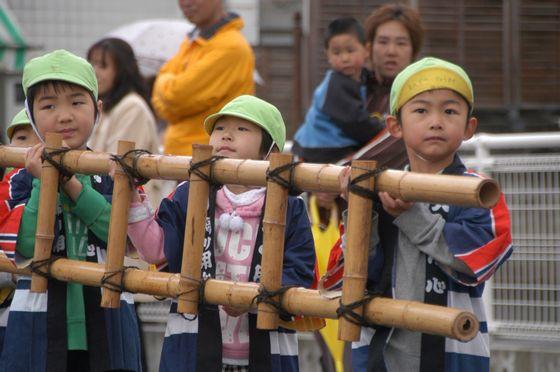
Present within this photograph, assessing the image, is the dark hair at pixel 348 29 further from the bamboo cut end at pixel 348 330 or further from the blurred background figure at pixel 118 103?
the bamboo cut end at pixel 348 330

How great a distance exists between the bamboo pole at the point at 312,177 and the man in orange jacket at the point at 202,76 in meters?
2.46

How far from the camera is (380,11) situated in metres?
6.44

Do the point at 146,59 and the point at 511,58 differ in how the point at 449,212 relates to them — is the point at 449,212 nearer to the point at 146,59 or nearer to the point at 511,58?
the point at 146,59

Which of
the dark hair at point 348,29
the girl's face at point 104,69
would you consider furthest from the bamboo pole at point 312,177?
the dark hair at point 348,29

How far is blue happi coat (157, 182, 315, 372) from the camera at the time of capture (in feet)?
13.4

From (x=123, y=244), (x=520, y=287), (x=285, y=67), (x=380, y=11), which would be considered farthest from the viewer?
(x=285, y=67)

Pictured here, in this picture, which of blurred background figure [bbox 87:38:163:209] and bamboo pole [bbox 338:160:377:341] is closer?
bamboo pole [bbox 338:160:377:341]

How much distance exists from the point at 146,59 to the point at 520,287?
17.9ft

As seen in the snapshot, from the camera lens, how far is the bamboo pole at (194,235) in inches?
155

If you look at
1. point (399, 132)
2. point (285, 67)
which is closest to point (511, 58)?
point (285, 67)

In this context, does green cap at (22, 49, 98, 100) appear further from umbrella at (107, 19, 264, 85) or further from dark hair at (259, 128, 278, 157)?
umbrella at (107, 19, 264, 85)

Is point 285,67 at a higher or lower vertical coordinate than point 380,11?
higher

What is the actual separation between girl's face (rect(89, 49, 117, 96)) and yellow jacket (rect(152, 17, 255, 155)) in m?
0.30

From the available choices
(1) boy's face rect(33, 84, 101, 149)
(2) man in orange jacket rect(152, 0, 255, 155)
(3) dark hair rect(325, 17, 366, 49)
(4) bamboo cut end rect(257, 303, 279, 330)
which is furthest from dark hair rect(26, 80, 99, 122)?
(3) dark hair rect(325, 17, 366, 49)
